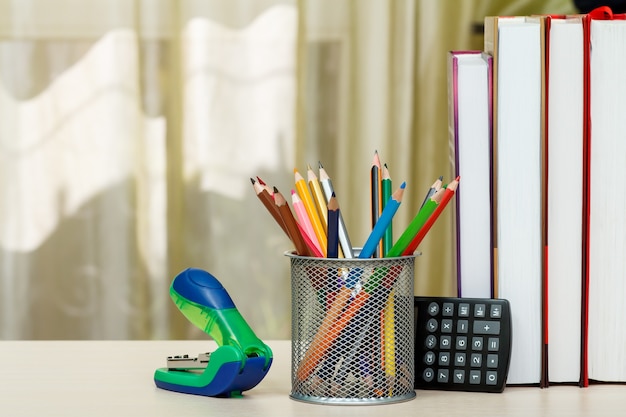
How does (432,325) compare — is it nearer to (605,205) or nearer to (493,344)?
(493,344)

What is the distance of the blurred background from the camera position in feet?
6.40

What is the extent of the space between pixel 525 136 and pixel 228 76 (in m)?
1.33

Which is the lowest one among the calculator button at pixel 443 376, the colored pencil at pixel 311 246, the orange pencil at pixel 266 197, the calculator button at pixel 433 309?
the calculator button at pixel 443 376

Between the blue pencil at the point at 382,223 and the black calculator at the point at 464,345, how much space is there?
0.31 feet

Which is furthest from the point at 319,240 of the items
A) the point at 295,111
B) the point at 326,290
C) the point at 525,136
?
the point at 295,111

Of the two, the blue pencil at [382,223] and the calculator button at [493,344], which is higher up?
the blue pencil at [382,223]

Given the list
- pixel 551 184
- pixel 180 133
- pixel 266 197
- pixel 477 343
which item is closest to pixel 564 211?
pixel 551 184

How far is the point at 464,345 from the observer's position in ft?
2.32

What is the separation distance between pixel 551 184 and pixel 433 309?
0.45 feet

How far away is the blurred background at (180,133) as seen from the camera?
195cm

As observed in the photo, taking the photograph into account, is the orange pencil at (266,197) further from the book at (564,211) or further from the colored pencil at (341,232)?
the book at (564,211)

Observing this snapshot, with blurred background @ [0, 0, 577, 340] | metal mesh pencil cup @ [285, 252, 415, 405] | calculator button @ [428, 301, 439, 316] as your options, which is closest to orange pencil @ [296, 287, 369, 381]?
metal mesh pencil cup @ [285, 252, 415, 405]

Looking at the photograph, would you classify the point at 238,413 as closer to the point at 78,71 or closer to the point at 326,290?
the point at 326,290

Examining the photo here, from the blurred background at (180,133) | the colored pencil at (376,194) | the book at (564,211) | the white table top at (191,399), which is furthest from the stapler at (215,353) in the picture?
the blurred background at (180,133)
